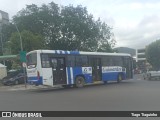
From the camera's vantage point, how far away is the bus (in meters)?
22.1

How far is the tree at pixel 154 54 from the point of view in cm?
7962

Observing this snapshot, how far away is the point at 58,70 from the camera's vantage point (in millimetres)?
23062

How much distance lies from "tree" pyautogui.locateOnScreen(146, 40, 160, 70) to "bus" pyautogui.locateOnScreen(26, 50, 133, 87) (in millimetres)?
51696

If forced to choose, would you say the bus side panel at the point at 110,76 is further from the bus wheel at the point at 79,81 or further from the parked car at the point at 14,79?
the parked car at the point at 14,79

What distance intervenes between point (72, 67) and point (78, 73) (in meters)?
0.86

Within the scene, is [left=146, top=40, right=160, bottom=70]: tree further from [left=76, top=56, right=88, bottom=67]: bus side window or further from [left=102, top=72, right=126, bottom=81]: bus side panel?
[left=76, top=56, right=88, bottom=67]: bus side window

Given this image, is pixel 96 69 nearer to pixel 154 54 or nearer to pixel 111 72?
pixel 111 72

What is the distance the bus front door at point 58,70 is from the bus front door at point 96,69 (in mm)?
3775

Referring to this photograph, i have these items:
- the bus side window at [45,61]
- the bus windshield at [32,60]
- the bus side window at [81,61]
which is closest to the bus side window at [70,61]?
the bus side window at [81,61]

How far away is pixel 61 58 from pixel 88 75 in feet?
11.1

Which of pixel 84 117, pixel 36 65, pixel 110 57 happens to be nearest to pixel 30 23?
pixel 110 57

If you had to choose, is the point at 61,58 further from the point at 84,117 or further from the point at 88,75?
the point at 84,117

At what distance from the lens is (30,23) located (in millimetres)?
62625

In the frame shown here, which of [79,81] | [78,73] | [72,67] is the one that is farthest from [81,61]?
[79,81]
